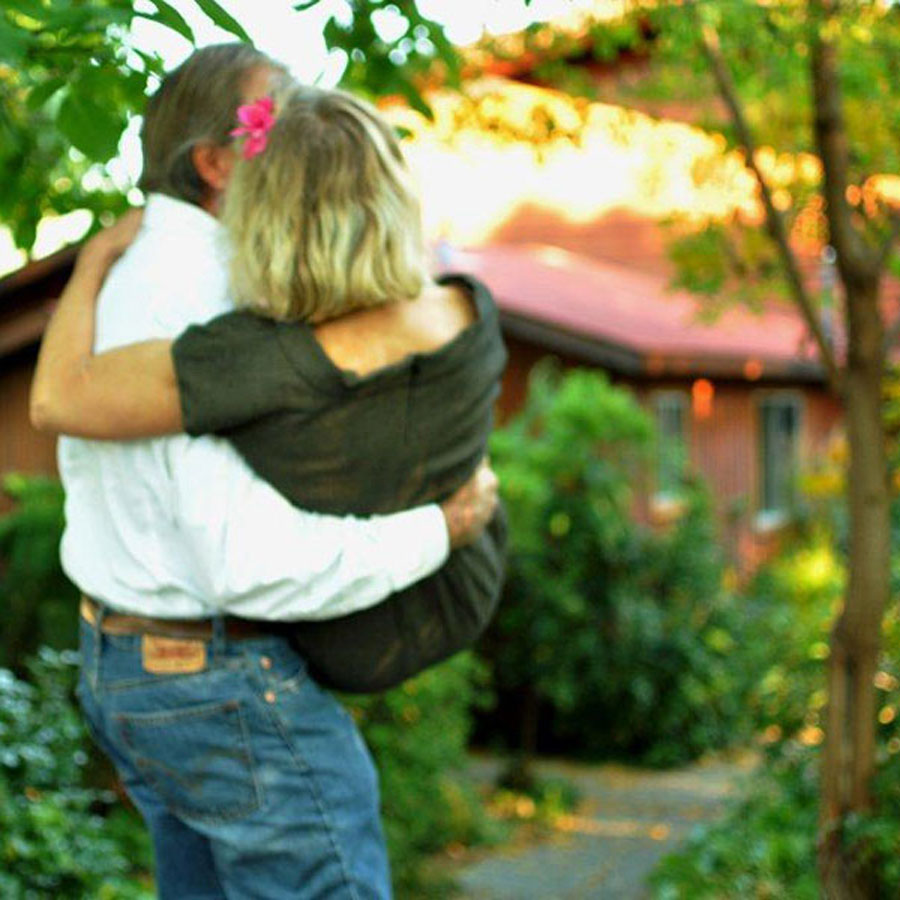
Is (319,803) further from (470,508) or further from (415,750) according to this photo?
(415,750)

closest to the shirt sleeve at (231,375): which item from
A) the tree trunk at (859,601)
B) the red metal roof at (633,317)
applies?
the tree trunk at (859,601)

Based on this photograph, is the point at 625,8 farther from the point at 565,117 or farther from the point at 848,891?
the point at 848,891

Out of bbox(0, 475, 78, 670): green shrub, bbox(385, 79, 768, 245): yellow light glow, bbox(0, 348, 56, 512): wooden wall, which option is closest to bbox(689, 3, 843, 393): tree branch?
bbox(385, 79, 768, 245): yellow light glow

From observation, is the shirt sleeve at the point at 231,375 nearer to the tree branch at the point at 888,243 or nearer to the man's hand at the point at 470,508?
the man's hand at the point at 470,508

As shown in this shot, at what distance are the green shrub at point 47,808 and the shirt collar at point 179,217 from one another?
2271mm

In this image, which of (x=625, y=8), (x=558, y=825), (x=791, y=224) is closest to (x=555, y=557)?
(x=558, y=825)

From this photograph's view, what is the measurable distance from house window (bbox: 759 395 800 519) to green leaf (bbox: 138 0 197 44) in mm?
16942

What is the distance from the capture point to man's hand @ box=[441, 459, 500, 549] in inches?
102

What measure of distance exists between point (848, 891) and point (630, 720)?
6638 millimetres

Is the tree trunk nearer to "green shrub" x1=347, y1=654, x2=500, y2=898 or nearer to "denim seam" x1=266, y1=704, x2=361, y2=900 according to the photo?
"green shrub" x1=347, y1=654, x2=500, y2=898

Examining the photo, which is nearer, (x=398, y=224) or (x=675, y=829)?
(x=398, y=224)

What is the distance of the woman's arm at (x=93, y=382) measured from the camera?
237 cm

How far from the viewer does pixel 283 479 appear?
7.95 feet

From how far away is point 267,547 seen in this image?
2361 mm
